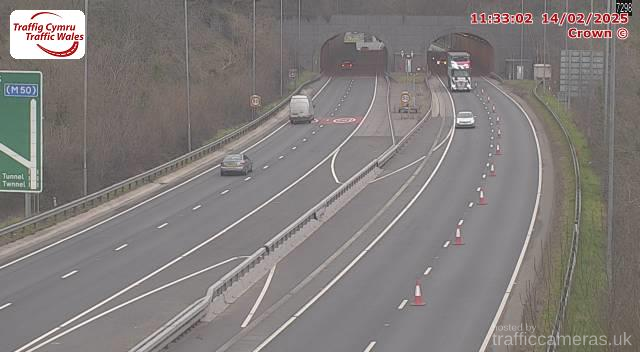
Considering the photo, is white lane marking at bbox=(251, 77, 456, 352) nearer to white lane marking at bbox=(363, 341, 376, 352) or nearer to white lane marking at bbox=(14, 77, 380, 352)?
white lane marking at bbox=(363, 341, 376, 352)

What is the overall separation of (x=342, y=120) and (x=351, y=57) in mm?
64667

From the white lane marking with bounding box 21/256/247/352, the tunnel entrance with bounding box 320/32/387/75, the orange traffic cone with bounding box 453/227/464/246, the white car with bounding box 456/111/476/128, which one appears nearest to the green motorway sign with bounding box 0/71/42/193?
the white lane marking with bounding box 21/256/247/352

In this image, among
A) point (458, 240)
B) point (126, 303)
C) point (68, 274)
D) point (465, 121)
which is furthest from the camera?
point (465, 121)

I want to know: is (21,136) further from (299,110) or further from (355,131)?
(299,110)

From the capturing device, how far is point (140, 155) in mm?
77312

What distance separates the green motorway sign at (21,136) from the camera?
1706 inches

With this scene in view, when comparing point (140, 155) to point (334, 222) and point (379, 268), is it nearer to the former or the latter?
point (334, 222)

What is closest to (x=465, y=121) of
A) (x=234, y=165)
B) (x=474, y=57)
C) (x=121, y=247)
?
(x=234, y=165)

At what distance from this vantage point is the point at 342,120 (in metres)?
88.3

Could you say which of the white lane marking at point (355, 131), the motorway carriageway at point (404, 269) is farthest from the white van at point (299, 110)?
the motorway carriageway at point (404, 269)

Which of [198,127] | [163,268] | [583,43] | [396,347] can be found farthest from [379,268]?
[583,43]

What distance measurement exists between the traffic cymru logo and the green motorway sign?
8111 millimetres

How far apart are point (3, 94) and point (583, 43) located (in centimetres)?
7661

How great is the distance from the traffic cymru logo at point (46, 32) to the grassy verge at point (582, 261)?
24.3m
